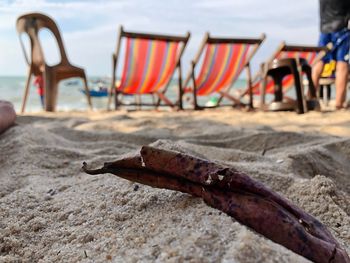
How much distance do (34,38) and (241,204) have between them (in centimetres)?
491

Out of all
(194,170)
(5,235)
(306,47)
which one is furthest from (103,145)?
(306,47)

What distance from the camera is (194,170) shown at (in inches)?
33.9

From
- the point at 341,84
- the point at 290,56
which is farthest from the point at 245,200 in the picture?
the point at 290,56

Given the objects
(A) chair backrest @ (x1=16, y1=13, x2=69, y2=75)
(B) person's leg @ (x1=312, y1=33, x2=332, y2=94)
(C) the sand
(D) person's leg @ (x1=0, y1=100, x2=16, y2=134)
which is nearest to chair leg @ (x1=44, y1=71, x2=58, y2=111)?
(A) chair backrest @ (x1=16, y1=13, x2=69, y2=75)

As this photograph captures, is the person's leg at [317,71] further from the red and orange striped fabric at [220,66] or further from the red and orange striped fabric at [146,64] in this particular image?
the red and orange striped fabric at [146,64]

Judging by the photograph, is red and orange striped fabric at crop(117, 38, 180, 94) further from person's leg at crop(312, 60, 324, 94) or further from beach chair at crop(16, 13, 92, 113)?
person's leg at crop(312, 60, 324, 94)

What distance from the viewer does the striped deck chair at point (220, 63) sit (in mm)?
5820

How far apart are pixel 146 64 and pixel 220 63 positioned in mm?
1021

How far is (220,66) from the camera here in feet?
19.8

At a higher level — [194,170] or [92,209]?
[194,170]

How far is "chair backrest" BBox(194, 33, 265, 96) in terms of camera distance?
584 cm

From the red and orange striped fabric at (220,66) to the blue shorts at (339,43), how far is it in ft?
→ 3.51

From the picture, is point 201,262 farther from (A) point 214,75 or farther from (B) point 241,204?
(A) point 214,75

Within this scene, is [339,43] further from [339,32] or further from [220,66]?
[220,66]
